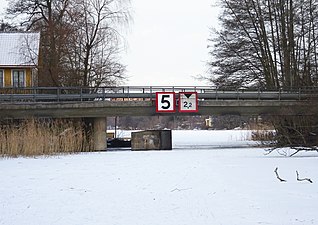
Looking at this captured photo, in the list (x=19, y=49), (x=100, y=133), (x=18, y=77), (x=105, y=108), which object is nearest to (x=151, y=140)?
(x=100, y=133)

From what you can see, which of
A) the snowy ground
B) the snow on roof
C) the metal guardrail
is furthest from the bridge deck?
the snowy ground

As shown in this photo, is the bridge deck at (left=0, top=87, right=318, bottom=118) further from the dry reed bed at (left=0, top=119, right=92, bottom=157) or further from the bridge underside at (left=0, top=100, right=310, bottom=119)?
the dry reed bed at (left=0, top=119, right=92, bottom=157)

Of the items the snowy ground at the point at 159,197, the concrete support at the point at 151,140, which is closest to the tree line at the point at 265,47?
the concrete support at the point at 151,140

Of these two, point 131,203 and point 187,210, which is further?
point 131,203

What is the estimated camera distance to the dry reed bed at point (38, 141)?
23.7 m

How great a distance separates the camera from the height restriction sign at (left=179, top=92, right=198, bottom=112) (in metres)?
32.9

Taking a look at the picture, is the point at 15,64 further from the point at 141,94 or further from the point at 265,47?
the point at 265,47

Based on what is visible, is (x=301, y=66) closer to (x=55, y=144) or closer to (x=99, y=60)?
(x=99, y=60)

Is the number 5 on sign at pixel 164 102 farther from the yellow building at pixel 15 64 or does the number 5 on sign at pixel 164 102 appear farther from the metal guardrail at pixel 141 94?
the yellow building at pixel 15 64

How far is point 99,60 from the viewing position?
36.8 metres

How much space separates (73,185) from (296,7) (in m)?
29.8

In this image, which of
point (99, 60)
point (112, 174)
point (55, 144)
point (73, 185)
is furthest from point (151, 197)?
point (99, 60)

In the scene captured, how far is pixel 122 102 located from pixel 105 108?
113cm

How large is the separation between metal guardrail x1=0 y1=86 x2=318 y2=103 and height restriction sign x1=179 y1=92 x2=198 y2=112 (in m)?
1.36
